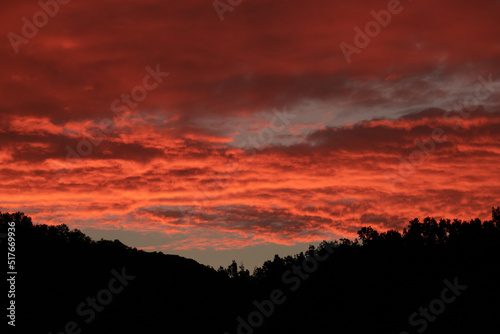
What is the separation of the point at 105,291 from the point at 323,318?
145ft

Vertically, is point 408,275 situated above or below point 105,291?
above

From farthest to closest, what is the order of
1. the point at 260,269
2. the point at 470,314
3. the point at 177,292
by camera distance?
the point at 260,269
the point at 177,292
the point at 470,314

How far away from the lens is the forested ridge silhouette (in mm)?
87438

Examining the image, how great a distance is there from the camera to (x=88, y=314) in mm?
95250

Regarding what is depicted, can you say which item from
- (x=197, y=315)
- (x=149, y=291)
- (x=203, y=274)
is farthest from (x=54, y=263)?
(x=203, y=274)

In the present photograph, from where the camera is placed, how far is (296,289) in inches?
4503

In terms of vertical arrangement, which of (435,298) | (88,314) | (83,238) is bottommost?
(88,314)

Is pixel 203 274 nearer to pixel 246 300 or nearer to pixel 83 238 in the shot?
pixel 246 300

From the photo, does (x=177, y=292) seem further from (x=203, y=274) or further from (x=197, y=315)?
(x=203, y=274)

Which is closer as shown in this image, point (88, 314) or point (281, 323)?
point (88, 314)

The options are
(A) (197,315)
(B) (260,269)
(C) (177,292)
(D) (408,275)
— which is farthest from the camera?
(B) (260,269)

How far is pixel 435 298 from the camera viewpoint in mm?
90375

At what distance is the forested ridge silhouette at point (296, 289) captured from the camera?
287ft

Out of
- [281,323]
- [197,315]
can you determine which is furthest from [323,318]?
[197,315]
